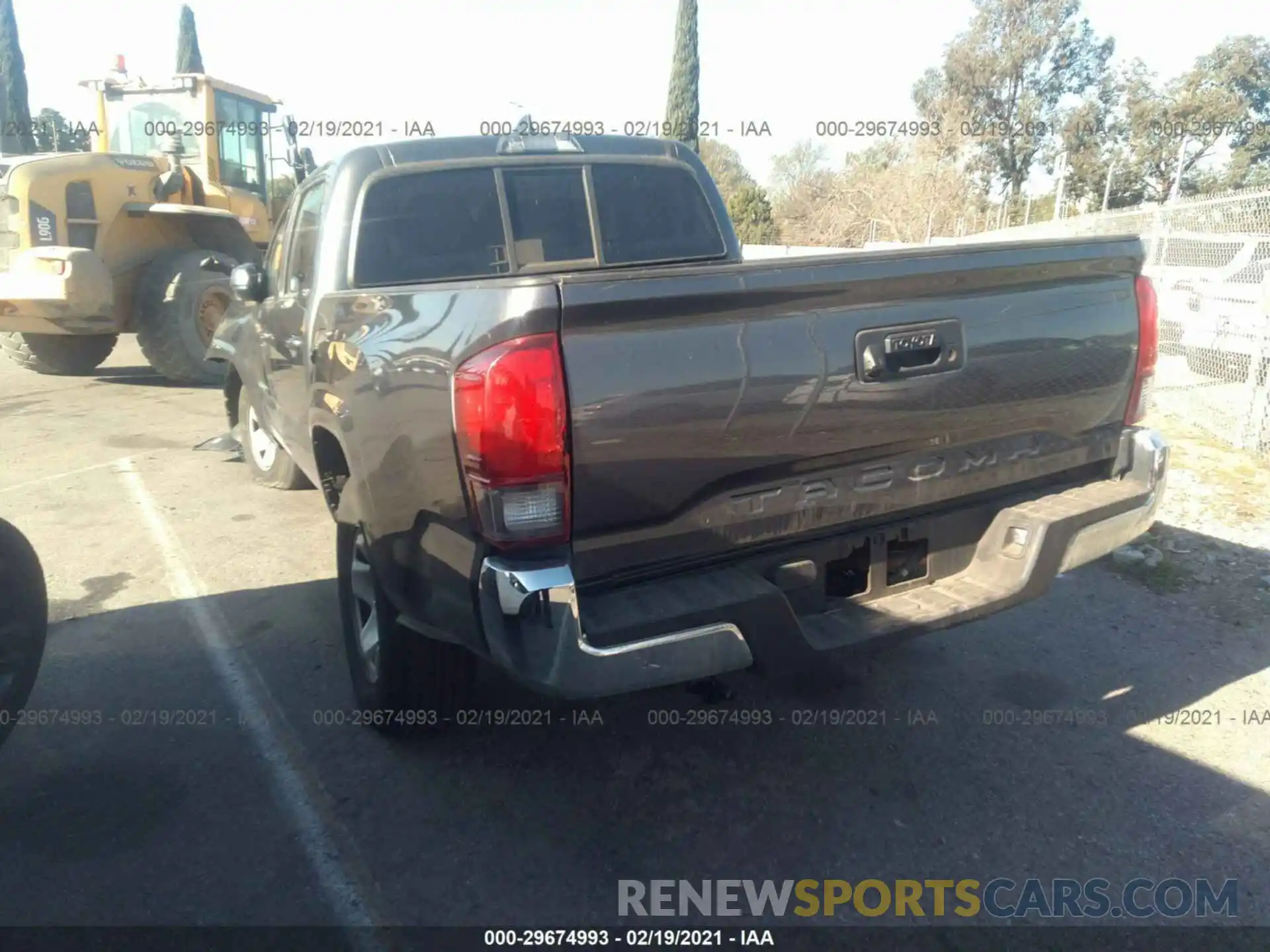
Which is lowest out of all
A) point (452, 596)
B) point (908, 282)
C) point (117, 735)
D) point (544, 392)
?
point (117, 735)

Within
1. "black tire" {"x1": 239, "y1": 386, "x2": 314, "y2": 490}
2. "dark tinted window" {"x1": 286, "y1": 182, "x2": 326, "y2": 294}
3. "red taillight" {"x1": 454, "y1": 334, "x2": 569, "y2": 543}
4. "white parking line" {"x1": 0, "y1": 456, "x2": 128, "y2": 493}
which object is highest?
"dark tinted window" {"x1": 286, "y1": 182, "x2": 326, "y2": 294}

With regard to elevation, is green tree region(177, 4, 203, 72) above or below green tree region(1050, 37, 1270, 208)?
above

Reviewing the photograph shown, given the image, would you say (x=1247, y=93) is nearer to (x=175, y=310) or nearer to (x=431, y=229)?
(x=175, y=310)

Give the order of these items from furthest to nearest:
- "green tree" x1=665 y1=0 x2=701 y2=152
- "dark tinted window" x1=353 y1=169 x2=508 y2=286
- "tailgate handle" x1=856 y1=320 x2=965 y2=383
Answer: "green tree" x1=665 y1=0 x2=701 y2=152 < "dark tinted window" x1=353 y1=169 x2=508 y2=286 < "tailgate handle" x1=856 y1=320 x2=965 y2=383

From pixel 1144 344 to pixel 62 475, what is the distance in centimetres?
696

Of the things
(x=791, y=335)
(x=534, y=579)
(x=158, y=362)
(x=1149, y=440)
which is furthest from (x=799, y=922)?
(x=158, y=362)

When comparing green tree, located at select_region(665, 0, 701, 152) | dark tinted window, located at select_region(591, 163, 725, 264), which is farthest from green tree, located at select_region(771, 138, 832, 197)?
dark tinted window, located at select_region(591, 163, 725, 264)

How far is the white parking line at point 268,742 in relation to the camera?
2648mm

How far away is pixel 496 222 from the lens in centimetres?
427

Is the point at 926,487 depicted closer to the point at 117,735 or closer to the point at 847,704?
the point at 847,704

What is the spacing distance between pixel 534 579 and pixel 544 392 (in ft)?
1.48

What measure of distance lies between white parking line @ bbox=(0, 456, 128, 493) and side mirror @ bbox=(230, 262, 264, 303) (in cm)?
289

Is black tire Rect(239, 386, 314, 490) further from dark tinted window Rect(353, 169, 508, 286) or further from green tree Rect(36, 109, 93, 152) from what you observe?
green tree Rect(36, 109, 93, 152)

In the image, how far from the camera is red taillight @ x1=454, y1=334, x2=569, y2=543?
7.45 ft
